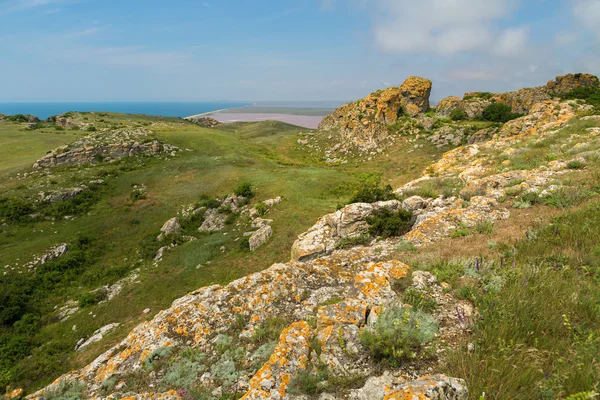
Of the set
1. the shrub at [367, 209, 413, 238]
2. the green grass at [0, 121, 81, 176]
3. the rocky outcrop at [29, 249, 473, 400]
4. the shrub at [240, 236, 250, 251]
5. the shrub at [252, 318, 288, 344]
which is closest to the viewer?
the rocky outcrop at [29, 249, 473, 400]

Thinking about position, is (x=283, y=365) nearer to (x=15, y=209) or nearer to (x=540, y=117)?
(x=15, y=209)

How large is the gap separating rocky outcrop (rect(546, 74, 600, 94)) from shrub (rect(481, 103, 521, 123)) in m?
17.0

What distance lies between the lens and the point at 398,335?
182 inches

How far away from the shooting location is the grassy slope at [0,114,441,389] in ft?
56.7

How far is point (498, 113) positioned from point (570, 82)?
26.3 m

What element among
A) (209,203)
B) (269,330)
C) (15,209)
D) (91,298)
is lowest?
(91,298)

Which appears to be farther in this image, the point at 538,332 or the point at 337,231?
the point at 337,231

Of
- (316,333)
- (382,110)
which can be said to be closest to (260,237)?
(316,333)

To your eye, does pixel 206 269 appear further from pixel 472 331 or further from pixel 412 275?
pixel 472 331

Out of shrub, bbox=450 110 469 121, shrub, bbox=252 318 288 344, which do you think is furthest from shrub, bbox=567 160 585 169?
shrub, bbox=450 110 469 121

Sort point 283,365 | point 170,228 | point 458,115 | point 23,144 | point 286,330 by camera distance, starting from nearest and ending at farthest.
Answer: point 283,365, point 286,330, point 170,228, point 23,144, point 458,115

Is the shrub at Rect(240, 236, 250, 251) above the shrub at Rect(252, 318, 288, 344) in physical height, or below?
below

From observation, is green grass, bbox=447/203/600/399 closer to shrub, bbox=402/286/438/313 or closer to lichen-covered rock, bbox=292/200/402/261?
shrub, bbox=402/286/438/313

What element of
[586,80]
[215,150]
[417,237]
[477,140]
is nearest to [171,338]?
[417,237]
